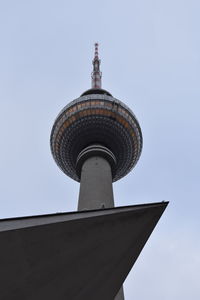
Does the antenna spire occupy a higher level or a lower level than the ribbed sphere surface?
higher

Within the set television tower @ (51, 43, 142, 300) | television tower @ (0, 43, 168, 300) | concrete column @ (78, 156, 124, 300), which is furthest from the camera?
television tower @ (51, 43, 142, 300)

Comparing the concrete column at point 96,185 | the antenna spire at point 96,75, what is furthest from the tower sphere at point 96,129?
the antenna spire at point 96,75

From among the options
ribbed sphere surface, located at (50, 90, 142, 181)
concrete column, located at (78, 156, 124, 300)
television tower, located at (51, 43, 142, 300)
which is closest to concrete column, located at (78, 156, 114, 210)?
concrete column, located at (78, 156, 124, 300)

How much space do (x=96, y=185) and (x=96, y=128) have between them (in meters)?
9.13

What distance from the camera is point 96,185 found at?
39.7 metres

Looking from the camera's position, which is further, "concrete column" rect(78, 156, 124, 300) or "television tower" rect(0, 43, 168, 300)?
"concrete column" rect(78, 156, 124, 300)

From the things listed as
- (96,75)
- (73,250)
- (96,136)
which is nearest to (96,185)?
(96,136)

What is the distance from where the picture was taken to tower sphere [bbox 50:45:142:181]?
151ft

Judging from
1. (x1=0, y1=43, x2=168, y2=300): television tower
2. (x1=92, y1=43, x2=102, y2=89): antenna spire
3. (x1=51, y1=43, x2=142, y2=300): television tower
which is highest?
(x1=92, y1=43, x2=102, y2=89): antenna spire

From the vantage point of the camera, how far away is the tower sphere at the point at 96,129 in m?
46.0

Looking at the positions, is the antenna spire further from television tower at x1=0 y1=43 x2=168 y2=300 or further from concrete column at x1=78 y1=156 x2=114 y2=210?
television tower at x1=0 y1=43 x2=168 y2=300

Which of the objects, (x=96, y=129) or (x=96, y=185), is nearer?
(x=96, y=185)

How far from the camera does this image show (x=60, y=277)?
11195 mm

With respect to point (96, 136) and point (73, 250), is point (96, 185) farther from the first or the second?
point (73, 250)
